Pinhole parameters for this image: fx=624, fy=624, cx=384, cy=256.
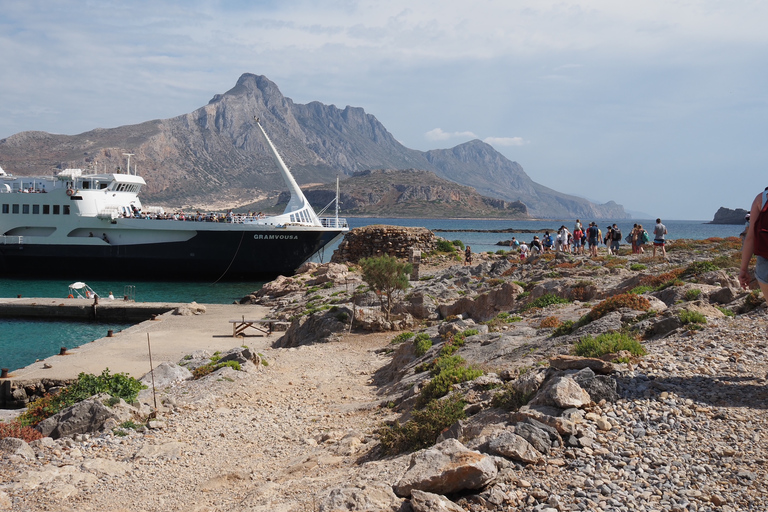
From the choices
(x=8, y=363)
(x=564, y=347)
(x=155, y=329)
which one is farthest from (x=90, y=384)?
(x=155, y=329)

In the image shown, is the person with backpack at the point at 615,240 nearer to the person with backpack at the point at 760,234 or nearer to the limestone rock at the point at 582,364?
the limestone rock at the point at 582,364

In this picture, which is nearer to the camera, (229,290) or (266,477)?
(266,477)

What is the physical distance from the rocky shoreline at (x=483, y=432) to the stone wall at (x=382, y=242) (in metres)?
26.0

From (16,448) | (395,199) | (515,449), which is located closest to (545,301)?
(515,449)

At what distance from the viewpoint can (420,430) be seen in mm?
7051

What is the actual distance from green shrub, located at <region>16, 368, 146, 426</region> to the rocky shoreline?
788 mm

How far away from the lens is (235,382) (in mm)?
11742

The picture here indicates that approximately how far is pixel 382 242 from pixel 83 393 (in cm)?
3062

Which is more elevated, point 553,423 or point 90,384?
point 553,423

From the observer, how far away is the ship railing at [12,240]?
141 ft

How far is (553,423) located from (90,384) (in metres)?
8.65

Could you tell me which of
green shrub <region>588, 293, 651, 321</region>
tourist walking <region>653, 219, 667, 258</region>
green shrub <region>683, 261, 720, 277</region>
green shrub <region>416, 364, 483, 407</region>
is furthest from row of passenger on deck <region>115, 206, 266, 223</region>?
green shrub <region>416, 364, 483, 407</region>

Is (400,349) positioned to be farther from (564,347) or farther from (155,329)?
(155,329)

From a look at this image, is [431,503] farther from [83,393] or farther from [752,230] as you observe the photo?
[83,393]
